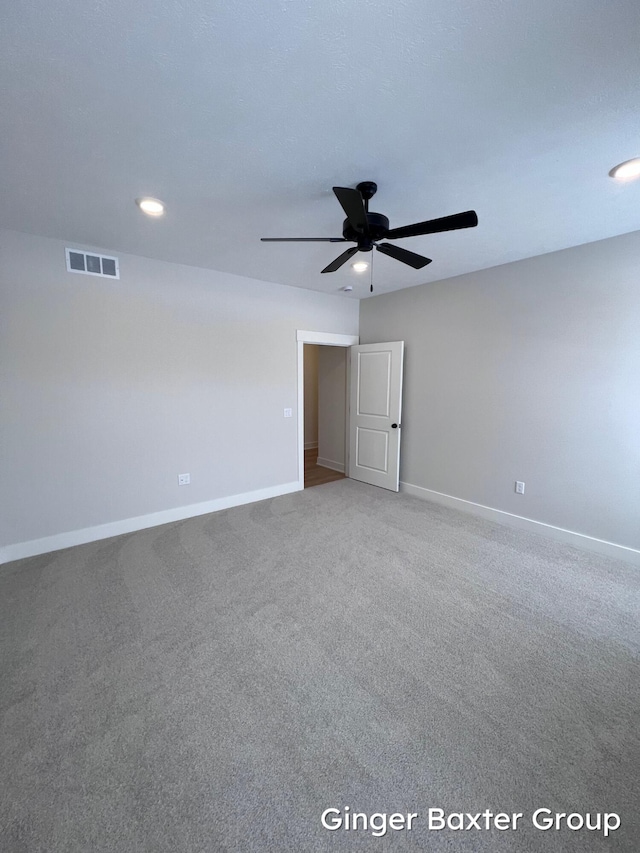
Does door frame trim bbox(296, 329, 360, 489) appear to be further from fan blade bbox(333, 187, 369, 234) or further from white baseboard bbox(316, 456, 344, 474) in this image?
fan blade bbox(333, 187, 369, 234)

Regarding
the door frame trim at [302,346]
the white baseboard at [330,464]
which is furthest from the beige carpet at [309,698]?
the white baseboard at [330,464]

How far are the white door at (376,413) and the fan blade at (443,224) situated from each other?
2541 millimetres

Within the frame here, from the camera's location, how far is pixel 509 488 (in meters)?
3.62

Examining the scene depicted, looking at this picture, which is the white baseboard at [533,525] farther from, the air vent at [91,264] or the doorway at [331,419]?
the air vent at [91,264]

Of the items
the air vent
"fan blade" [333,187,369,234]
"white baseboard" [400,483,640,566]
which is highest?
the air vent

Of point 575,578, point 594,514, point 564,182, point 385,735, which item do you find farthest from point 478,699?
point 564,182

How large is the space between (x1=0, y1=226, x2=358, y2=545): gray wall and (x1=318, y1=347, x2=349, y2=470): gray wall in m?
1.23

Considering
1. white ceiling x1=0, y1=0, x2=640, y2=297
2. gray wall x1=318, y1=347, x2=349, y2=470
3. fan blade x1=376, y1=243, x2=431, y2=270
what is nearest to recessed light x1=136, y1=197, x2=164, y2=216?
white ceiling x1=0, y1=0, x2=640, y2=297

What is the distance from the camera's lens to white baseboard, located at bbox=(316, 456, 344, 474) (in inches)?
227

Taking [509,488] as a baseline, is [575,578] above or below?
below

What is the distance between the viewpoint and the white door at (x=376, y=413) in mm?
4543

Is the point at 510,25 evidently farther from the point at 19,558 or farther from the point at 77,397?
the point at 19,558

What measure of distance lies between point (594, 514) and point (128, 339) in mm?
4641

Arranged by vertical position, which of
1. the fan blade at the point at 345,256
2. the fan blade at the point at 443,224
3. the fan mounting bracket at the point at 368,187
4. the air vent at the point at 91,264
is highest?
the fan mounting bracket at the point at 368,187
